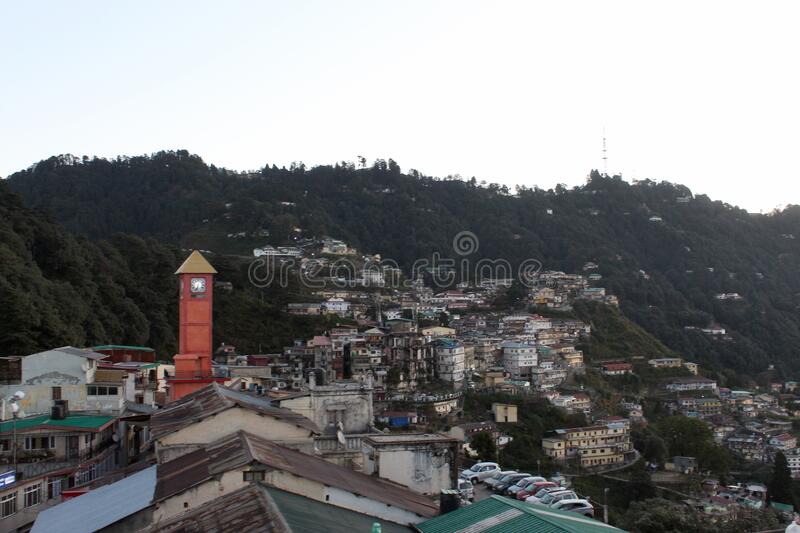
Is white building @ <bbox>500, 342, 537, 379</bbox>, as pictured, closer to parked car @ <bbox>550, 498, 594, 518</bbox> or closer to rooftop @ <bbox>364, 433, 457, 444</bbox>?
parked car @ <bbox>550, 498, 594, 518</bbox>

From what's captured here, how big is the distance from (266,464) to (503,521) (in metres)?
3.06

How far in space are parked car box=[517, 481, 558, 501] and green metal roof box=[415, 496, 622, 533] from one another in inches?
286

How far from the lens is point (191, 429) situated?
1223cm

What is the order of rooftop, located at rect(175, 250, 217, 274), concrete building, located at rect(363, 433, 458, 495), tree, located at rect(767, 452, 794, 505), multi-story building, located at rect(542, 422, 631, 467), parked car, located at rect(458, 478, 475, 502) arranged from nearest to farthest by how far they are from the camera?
1. concrete building, located at rect(363, 433, 458, 495)
2. parked car, located at rect(458, 478, 475, 502)
3. rooftop, located at rect(175, 250, 217, 274)
4. tree, located at rect(767, 452, 794, 505)
5. multi-story building, located at rect(542, 422, 631, 467)

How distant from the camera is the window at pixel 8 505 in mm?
13641

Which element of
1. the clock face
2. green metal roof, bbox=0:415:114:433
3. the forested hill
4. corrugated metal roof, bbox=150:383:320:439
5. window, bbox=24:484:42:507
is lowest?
window, bbox=24:484:42:507

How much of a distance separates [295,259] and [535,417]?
36.6 m

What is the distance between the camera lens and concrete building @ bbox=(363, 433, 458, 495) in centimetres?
1382

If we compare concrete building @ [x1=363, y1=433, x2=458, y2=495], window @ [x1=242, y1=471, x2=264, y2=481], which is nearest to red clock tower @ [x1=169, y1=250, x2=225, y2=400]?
concrete building @ [x1=363, y1=433, x2=458, y2=495]

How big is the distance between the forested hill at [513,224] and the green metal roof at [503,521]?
7544 centimetres

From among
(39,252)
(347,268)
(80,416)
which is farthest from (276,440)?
(347,268)

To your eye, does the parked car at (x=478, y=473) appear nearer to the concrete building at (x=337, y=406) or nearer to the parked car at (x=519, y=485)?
the parked car at (x=519, y=485)

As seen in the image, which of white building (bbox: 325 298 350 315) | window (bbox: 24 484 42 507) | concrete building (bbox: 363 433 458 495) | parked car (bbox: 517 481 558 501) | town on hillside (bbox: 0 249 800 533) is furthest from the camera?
white building (bbox: 325 298 350 315)

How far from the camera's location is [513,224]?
387ft
